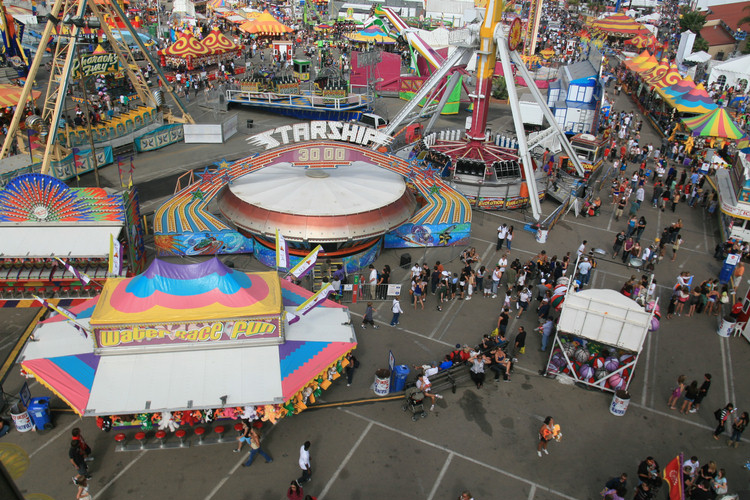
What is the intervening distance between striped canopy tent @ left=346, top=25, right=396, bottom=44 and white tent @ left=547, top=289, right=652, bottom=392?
195ft

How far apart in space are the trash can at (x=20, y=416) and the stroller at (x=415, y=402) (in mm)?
9963

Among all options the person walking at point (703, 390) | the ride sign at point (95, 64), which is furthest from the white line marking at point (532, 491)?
the ride sign at point (95, 64)

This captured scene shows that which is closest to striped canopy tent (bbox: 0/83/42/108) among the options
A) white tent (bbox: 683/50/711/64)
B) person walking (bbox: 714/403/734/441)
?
person walking (bbox: 714/403/734/441)

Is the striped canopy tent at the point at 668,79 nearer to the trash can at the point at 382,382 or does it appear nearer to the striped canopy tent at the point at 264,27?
the trash can at the point at 382,382

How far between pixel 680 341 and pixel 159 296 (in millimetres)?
17388

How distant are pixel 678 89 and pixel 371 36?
37204mm

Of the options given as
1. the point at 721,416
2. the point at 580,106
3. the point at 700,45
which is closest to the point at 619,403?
the point at 721,416

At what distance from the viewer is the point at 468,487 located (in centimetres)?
1312

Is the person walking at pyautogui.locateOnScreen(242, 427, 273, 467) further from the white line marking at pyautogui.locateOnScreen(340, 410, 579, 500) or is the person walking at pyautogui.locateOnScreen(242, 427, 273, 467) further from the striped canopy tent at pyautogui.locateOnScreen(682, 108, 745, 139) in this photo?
the striped canopy tent at pyautogui.locateOnScreen(682, 108, 745, 139)

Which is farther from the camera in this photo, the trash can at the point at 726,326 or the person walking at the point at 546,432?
the trash can at the point at 726,326

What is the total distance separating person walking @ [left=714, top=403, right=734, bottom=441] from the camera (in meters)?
14.5

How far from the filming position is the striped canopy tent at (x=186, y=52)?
2130 inches

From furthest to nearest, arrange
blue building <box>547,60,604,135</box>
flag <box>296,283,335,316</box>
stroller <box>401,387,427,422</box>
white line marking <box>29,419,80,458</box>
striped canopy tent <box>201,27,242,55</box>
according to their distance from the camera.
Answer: striped canopy tent <box>201,27,242,55</box>, blue building <box>547,60,604,135</box>, stroller <box>401,387,427,422</box>, flag <box>296,283,335,316</box>, white line marking <box>29,419,80,458</box>

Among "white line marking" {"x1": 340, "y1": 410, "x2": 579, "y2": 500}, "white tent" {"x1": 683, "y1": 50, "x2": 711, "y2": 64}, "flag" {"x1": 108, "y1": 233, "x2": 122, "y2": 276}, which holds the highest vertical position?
"white tent" {"x1": 683, "y1": 50, "x2": 711, "y2": 64}
